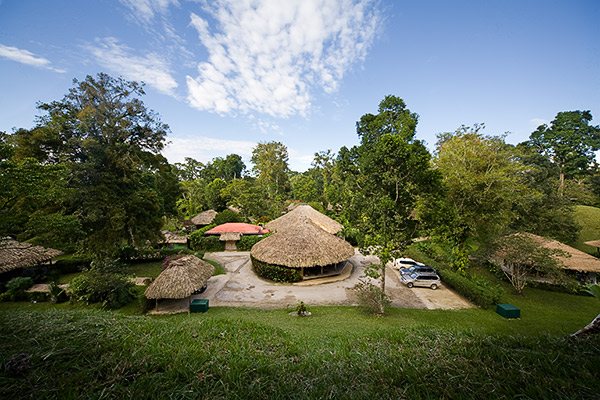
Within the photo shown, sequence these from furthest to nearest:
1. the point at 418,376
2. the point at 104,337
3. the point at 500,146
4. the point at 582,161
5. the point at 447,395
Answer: the point at 582,161, the point at 500,146, the point at 104,337, the point at 418,376, the point at 447,395

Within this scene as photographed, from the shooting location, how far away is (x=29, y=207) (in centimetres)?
884

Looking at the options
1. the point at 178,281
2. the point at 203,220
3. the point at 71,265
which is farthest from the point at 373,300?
the point at 203,220

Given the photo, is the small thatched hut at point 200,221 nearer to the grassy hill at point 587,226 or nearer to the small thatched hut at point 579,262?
the small thatched hut at point 579,262

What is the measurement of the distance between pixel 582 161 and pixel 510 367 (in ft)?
150

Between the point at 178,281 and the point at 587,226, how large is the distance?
40.2 metres

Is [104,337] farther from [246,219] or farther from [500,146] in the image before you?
[246,219]

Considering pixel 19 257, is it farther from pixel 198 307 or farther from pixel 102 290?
pixel 198 307

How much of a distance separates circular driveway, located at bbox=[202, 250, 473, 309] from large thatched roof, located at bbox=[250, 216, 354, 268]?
1.61 m

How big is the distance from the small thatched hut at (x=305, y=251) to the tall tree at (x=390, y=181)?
18.0 feet

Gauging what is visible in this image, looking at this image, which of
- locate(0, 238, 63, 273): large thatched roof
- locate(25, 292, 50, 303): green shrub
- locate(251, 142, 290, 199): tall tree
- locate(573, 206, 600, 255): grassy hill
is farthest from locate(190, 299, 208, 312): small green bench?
locate(251, 142, 290, 199): tall tree

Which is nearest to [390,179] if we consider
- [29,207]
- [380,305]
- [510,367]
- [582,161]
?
[380,305]

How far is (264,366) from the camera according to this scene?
2691mm

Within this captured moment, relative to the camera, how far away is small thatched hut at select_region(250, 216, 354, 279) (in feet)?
51.6

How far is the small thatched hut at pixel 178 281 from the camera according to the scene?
1170cm
